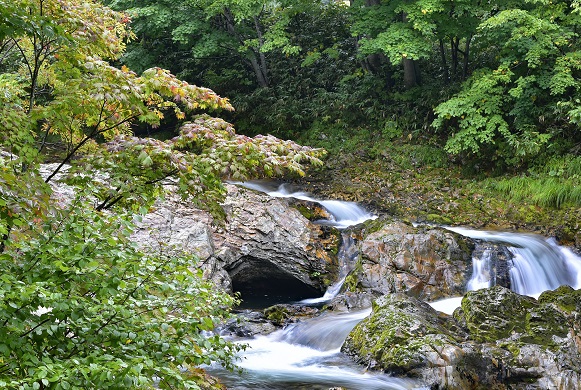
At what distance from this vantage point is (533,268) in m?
11.1

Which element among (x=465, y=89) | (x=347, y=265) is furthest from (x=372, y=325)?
(x=465, y=89)

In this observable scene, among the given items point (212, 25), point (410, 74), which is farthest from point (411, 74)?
point (212, 25)

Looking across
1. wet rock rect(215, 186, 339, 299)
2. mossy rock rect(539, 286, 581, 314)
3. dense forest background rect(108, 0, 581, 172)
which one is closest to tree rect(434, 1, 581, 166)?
dense forest background rect(108, 0, 581, 172)

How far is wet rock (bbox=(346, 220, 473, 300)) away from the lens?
34.6 ft

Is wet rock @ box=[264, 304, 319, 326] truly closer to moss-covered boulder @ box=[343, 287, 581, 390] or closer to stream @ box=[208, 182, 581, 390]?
stream @ box=[208, 182, 581, 390]

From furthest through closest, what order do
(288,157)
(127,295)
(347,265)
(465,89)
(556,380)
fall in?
(465,89) < (347,265) < (556,380) < (288,157) < (127,295)

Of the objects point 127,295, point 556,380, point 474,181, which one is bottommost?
point 556,380

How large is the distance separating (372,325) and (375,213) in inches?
252

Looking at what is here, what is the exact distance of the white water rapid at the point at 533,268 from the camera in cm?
1069

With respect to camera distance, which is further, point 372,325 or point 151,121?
point 372,325

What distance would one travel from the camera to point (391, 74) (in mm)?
19266

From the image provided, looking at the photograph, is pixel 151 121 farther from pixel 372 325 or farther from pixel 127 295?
pixel 372 325

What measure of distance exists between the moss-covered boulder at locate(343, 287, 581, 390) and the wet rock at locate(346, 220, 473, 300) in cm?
182

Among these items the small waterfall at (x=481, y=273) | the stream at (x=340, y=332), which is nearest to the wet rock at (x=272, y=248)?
the stream at (x=340, y=332)
